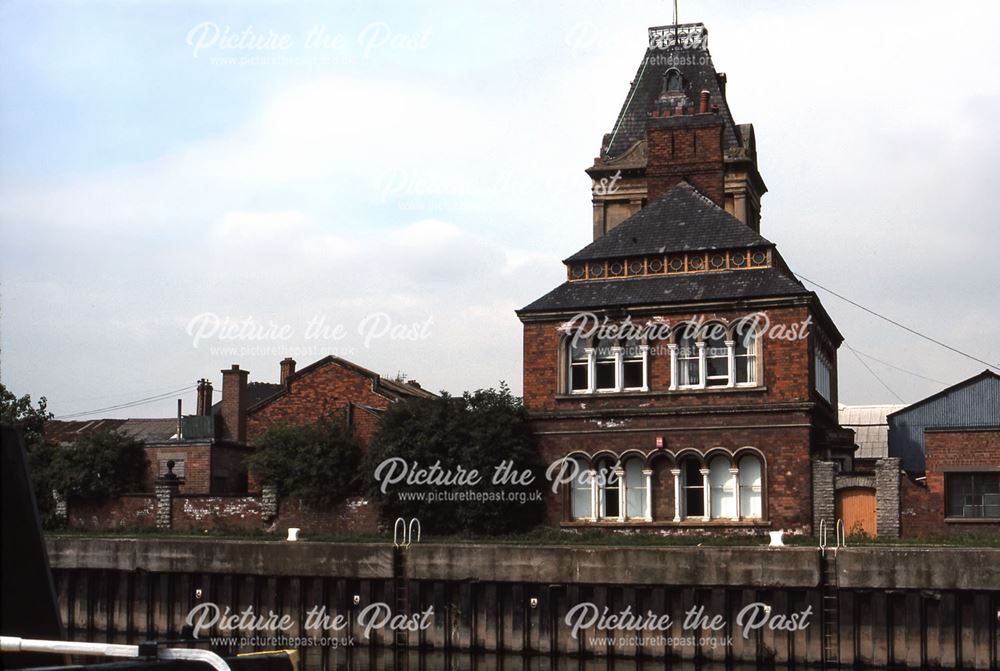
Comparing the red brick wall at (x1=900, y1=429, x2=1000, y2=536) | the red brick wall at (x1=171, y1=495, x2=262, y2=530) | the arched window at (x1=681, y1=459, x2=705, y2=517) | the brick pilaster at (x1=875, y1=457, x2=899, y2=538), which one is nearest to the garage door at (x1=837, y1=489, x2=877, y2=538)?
the brick pilaster at (x1=875, y1=457, x2=899, y2=538)

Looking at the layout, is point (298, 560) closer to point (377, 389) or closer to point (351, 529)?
point (351, 529)

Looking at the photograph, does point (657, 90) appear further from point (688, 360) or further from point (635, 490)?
point (635, 490)

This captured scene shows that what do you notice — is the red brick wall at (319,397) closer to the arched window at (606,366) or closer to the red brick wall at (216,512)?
the red brick wall at (216,512)

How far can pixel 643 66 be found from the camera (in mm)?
72500

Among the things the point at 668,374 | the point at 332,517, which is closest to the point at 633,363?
the point at 668,374

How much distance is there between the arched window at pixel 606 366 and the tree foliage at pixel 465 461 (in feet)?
9.10

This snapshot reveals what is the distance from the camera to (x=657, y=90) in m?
71.1

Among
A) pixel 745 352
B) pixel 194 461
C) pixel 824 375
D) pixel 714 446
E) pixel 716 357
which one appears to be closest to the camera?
pixel 714 446

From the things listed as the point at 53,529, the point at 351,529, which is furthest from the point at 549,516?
the point at 53,529

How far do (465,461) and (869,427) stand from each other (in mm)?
37508

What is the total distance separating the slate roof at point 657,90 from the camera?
227 ft

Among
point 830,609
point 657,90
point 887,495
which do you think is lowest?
point 830,609

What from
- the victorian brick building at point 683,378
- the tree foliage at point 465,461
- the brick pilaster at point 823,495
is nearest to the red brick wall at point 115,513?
the tree foliage at point 465,461

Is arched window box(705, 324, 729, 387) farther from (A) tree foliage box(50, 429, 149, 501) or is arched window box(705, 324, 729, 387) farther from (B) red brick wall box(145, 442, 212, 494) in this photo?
(B) red brick wall box(145, 442, 212, 494)
